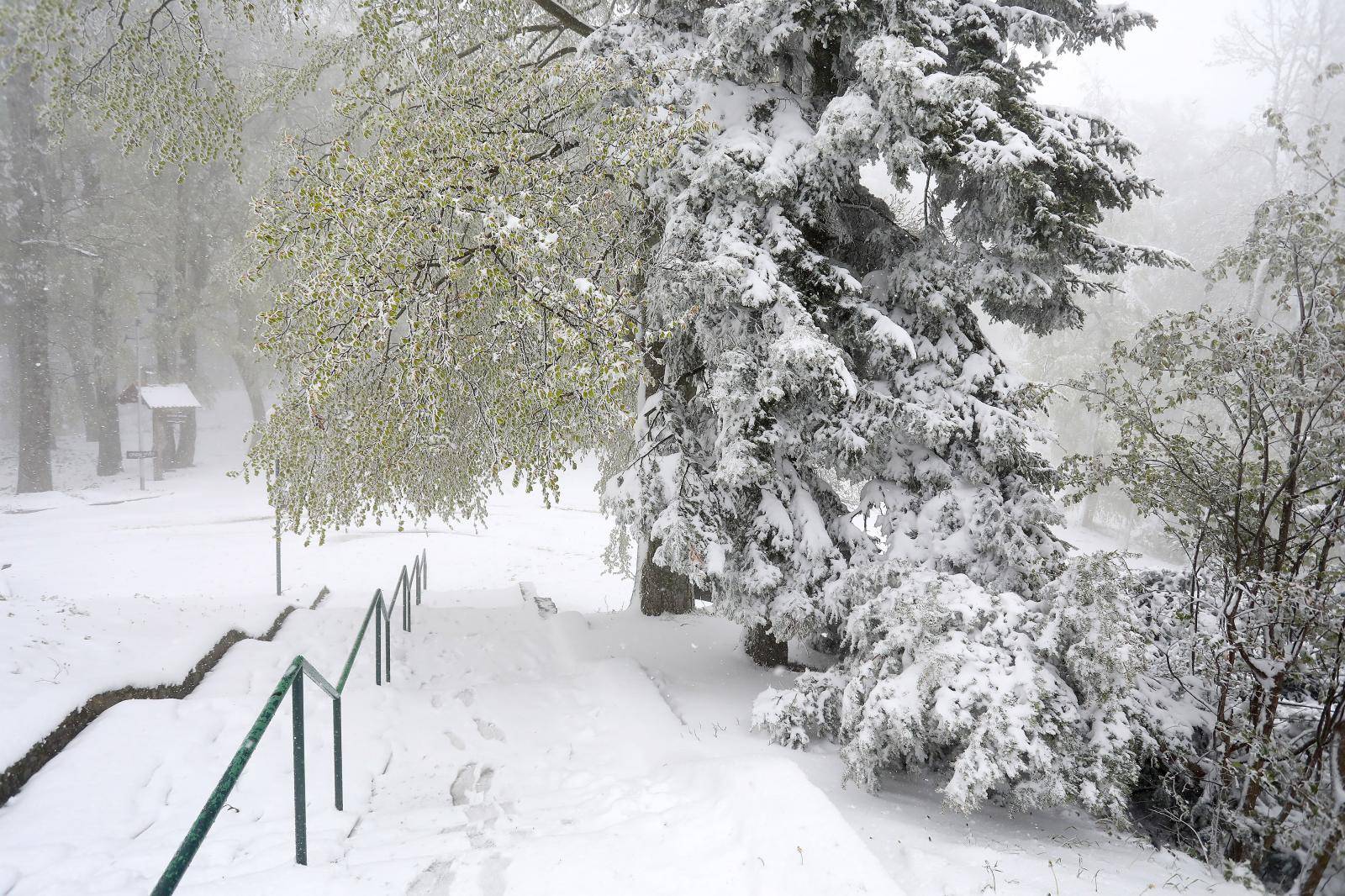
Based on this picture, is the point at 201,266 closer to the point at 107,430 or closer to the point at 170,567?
the point at 107,430

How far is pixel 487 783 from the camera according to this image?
516 cm

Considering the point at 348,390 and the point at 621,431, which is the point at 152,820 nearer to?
the point at 348,390

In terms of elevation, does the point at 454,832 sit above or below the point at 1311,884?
above

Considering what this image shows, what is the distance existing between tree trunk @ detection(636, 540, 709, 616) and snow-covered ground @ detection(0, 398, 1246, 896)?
33 centimetres

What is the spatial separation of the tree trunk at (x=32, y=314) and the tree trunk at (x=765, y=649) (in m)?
23.7

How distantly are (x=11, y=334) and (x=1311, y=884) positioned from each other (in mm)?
33817

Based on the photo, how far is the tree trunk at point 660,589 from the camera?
9.48 meters

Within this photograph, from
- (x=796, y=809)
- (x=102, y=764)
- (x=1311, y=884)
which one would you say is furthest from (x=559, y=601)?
(x=1311, y=884)

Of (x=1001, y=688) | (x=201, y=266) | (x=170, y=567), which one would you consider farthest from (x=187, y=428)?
(x=1001, y=688)

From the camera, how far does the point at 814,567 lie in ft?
20.8

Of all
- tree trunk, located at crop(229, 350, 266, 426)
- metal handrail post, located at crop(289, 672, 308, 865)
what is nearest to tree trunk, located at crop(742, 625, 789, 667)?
metal handrail post, located at crop(289, 672, 308, 865)

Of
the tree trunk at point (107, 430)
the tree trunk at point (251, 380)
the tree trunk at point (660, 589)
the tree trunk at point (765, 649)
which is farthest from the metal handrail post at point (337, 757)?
the tree trunk at point (107, 430)

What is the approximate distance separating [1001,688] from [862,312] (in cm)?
340

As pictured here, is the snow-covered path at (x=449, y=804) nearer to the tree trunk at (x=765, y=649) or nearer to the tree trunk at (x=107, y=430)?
the tree trunk at (x=765, y=649)
